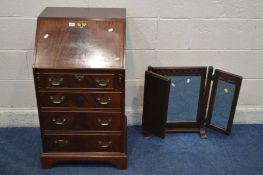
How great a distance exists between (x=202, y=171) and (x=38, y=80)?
4.27 ft

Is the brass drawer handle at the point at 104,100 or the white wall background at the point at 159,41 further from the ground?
the white wall background at the point at 159,41

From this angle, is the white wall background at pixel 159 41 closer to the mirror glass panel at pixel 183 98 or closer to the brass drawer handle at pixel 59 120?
the mirror glass panel at pixel 183 98

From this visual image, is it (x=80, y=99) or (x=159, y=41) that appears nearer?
(x=80, y=99)

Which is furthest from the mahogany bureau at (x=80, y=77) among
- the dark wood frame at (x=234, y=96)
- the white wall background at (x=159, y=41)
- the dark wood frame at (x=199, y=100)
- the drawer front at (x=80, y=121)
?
the dark wood frame at (x=234, y=96)

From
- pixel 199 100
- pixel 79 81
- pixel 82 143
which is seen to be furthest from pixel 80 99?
pixel 199 100

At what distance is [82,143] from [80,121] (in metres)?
0.18

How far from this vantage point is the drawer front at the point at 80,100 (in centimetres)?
205

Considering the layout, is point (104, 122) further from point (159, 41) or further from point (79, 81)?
point (159, 41)

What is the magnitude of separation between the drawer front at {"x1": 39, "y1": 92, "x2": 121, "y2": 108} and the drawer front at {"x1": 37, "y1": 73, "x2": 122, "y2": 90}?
0.16 feet

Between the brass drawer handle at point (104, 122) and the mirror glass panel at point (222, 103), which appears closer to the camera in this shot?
the brass drawer handle at point (104, 122)

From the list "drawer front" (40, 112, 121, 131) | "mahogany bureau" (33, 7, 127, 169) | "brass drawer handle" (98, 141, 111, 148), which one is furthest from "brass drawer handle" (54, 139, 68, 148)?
"brass drawer handle" (98, 141, 111, 148)

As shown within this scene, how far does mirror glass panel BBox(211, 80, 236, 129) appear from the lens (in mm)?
2557

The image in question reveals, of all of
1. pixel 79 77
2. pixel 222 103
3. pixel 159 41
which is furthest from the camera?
pixel 222 103

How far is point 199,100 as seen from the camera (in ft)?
8.64
